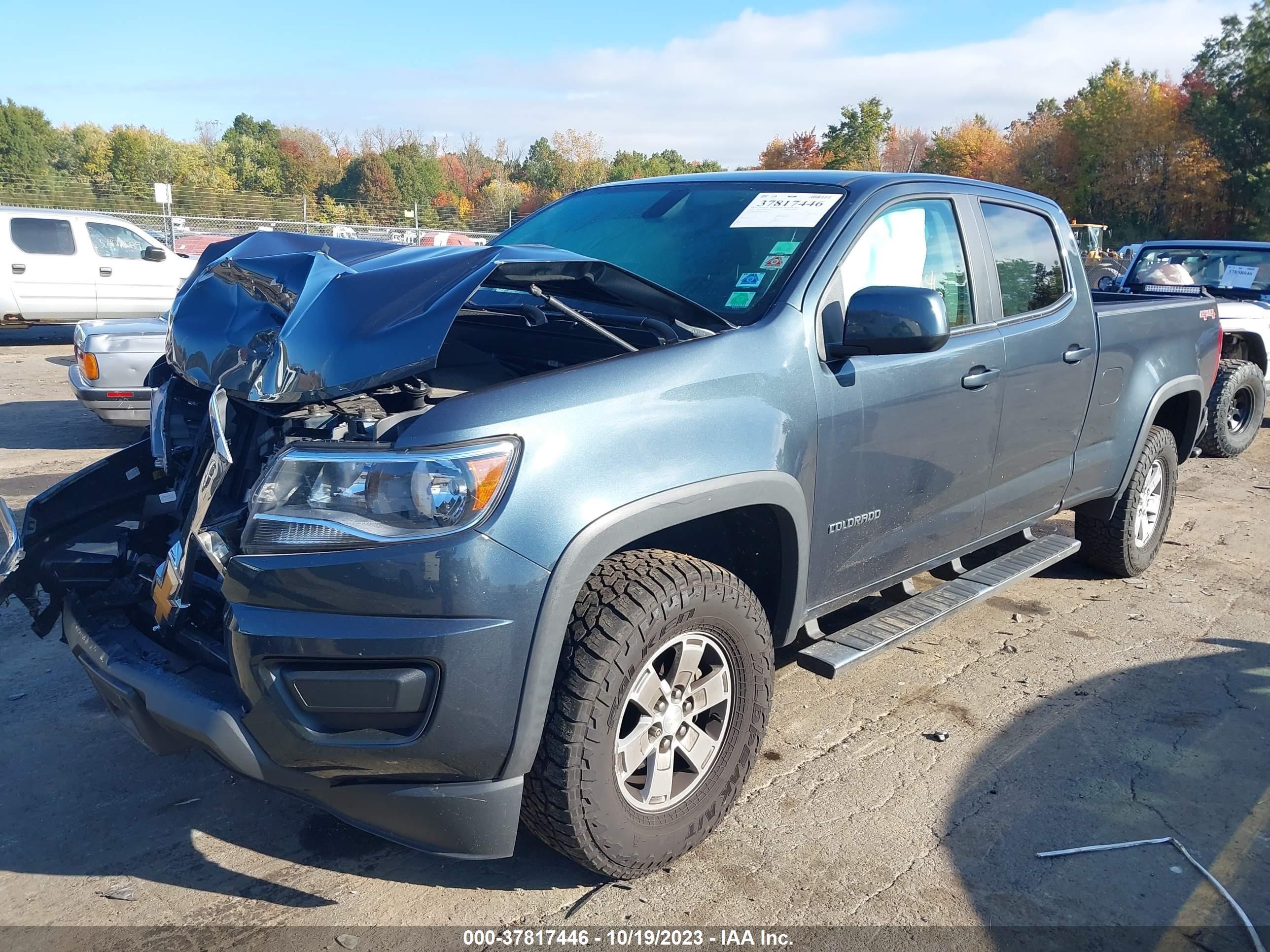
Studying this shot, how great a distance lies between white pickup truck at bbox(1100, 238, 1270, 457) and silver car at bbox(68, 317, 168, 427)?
7.97m

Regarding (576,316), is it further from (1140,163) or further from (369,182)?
(369,182)

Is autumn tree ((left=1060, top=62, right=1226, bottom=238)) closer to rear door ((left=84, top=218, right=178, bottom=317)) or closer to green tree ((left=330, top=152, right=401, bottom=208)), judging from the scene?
green tree ((left=330, top=152, right=401, bottom=208))

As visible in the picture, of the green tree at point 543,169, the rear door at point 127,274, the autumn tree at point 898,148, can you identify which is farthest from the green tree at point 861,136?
the rear door at point 127,274

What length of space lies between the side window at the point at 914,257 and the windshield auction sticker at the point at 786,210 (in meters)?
0.17

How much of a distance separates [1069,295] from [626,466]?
9.22 ft

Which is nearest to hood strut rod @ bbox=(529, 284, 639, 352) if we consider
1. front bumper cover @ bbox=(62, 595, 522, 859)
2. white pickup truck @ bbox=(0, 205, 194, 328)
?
front bumper cover @ bbox=(62, 595, 522, 859)

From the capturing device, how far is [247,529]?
2.35 m

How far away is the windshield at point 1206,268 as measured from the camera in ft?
30.2

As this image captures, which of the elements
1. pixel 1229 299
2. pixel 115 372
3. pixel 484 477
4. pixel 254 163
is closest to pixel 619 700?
pixel 484 477

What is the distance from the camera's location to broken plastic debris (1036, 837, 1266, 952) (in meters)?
2.71

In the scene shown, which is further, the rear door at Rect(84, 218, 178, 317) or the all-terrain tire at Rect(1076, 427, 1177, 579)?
the rear door at Rect(84, 218, 178, 317)

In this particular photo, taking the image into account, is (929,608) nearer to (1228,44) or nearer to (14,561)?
(14,561)

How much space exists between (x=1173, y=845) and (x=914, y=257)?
80.9 inches

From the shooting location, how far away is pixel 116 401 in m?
7.31
